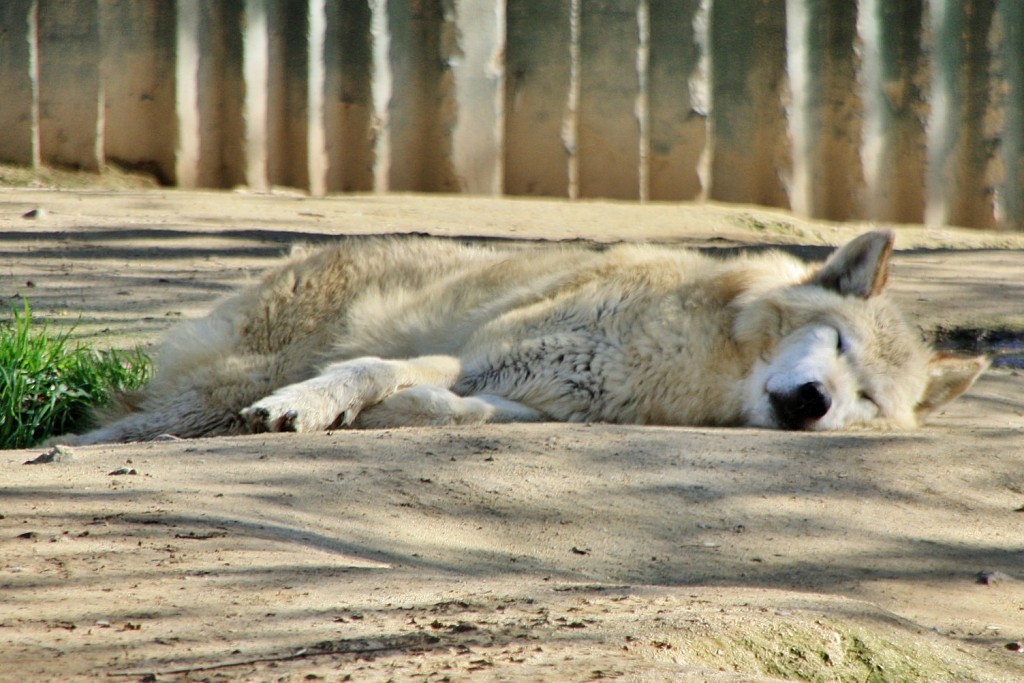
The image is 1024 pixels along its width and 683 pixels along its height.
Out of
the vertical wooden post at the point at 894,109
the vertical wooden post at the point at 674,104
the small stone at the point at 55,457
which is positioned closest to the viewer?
the small stone at the point at 55,457

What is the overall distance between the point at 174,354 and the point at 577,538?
240 cm

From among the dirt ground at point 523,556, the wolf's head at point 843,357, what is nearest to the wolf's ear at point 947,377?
the wolf's head at point 843,357

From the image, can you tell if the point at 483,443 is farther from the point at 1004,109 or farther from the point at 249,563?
the point at 1004,109

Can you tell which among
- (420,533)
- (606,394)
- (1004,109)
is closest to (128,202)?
(606,394)

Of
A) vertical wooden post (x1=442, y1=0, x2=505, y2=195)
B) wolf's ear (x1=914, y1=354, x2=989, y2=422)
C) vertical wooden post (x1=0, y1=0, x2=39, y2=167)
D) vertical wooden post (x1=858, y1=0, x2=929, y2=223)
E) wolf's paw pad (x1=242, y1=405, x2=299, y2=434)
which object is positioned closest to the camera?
wolf's paw pad (x1=242, y1=405, x2=299, y2=434)

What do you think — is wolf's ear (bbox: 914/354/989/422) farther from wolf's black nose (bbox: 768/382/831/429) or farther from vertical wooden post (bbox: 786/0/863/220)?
vertical wooden post (bbox: 786/0/863/220)

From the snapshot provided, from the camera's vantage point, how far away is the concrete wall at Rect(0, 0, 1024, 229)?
900cm

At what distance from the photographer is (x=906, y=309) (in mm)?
6312

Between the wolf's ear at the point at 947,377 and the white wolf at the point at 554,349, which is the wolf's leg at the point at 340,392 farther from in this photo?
the wolf's ear at the point at 947,377

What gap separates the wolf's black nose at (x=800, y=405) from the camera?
4254 mm

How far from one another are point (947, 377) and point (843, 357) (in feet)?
1.66

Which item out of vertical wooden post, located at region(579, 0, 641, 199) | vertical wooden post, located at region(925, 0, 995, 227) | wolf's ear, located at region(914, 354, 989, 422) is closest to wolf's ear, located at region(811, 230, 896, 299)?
wolf's ear, located at region(914, 354, 989, 422)

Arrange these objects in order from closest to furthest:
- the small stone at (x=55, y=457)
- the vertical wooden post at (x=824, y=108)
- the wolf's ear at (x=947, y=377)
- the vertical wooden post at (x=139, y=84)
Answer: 1. the small stone at (x=55, y=457)
2. the wolf's ear at (x=947, y=377)
3. the vertical wooden post at (x=139, y=84)
4. the vertical wooden post at (x=824, y=108)

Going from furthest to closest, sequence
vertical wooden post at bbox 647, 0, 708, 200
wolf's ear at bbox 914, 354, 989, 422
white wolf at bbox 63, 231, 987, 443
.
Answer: vertical wooden post at bbox 647, 0, 708, 200 < wolf's ear at bbox 914, 354, 989, 422 < white wolf at bbox 63, 231, 987, 443
